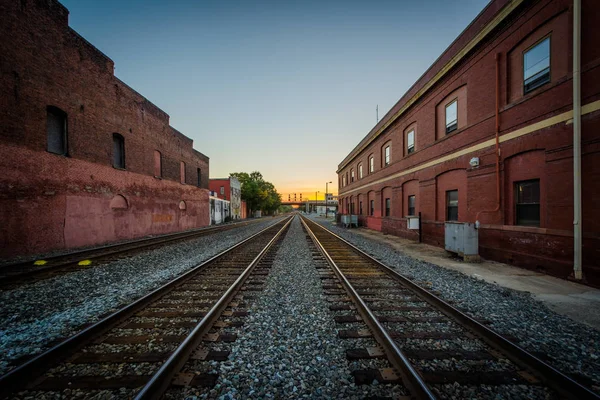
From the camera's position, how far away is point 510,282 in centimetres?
566

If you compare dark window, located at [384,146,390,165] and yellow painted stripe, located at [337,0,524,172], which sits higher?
yellow painted stripe, located at [337,0,524,172]

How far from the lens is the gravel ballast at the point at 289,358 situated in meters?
2.24

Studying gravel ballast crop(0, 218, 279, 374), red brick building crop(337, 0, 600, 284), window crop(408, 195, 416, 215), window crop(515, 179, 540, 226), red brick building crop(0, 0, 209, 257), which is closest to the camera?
gravel ballast crop(0, 218, 279, 374)

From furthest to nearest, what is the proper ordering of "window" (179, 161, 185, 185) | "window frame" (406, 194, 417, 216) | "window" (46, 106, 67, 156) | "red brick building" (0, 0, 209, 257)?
"window" (179, 161, 185, 185) < "window frame" (406, 194, 417, 216) < "window" (46, 106, 67, 156) < "red brick building" (0, 0, 209, 257)

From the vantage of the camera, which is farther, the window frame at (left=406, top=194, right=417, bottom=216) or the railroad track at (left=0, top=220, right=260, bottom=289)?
the window frame at (left=406, top=194, right=417, bottom=216)

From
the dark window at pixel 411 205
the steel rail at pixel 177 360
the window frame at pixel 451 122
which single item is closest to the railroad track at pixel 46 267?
the steel rail at pixel 177 360

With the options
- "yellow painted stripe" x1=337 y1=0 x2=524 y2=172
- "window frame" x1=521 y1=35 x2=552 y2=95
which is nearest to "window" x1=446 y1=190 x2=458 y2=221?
"window frame" x1=521 y1=35 x2=552 y2=95

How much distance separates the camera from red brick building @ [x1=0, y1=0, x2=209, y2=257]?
344 inches

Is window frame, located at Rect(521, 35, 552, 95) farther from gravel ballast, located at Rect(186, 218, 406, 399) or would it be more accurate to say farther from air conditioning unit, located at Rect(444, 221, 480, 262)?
gravel ballast, located at Rect(186, 218, 406, 399)

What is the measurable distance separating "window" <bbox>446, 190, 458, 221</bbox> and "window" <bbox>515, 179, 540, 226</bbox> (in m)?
2.85

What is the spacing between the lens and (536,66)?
6996mm

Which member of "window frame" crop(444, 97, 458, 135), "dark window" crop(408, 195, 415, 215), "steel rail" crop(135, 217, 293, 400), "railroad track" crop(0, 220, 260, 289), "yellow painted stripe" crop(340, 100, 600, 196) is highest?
"window frame" crop(444, 97, 458, 135)

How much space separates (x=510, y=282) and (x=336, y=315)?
15.9ft

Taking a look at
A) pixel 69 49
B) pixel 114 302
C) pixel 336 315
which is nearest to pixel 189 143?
pixel 69 49
